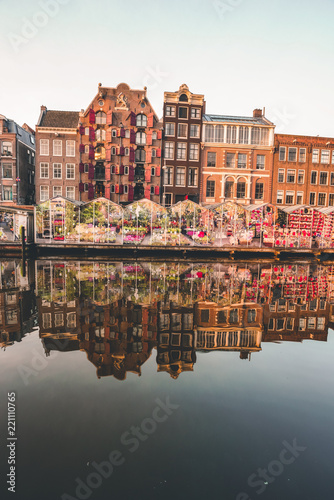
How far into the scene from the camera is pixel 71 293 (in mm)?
14078

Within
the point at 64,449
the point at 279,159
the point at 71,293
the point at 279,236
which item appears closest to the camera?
the point at 64,449

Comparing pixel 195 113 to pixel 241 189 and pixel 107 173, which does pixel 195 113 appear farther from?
pixel 107 173

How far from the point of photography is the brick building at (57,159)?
1650 inches

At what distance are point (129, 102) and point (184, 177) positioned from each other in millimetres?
11860

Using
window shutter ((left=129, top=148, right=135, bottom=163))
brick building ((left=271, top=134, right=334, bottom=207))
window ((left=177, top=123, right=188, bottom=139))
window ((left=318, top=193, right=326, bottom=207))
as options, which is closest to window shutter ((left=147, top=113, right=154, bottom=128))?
window ((left=177, top=123, right=188, bottom=139))

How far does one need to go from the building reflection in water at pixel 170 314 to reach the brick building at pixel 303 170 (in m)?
27.7

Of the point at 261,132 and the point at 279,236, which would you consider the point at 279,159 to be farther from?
the point at 279,236

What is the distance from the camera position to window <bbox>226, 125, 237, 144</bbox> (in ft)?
142

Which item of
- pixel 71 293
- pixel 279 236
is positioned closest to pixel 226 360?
pixel 71 293

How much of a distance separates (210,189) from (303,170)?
44.1 feet

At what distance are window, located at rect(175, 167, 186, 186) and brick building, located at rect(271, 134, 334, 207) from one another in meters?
12.3

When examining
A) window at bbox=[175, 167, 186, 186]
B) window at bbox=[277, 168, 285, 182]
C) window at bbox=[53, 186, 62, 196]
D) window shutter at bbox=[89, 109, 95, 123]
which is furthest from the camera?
window at bbox=[277, 168, 285, 182]

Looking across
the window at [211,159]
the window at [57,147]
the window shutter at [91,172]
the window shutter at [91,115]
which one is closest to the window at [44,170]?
the window at [57,147]

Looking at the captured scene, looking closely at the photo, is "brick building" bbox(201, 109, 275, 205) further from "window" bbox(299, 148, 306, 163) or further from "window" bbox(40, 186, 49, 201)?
"window" bbox(40, 186, 49, 201)
